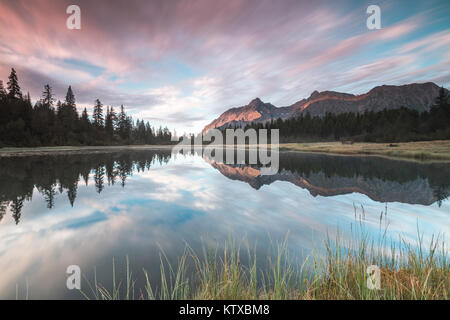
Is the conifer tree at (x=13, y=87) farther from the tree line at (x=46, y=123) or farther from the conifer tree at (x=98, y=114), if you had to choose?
the conifer tree at (x=98, y=114)

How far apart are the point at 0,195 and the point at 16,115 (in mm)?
60611

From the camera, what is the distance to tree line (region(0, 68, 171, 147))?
1797 inches

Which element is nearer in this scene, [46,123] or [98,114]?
[46,123]

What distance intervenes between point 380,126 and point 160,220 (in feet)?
285

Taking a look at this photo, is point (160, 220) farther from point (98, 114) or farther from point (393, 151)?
point (98, 114)

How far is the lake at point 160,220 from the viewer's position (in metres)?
3.88

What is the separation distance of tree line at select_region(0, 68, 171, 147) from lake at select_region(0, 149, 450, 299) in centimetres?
4973

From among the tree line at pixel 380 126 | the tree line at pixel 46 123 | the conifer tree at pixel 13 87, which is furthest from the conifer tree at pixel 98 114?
the tree line at pixel 380 126

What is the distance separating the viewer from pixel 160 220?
20.8 ft
